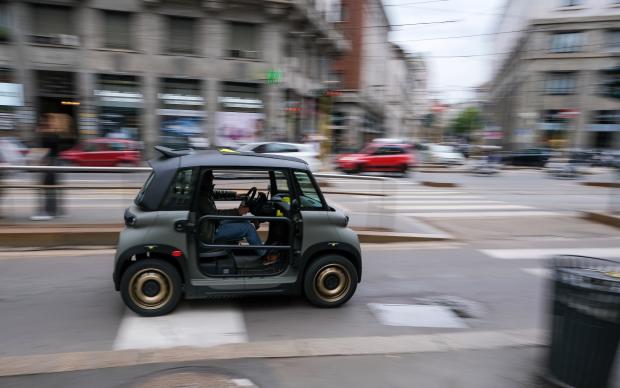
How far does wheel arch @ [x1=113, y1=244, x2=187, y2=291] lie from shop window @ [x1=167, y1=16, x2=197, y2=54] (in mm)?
24670

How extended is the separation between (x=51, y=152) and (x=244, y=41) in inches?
834

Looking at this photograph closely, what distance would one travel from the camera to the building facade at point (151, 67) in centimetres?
2567

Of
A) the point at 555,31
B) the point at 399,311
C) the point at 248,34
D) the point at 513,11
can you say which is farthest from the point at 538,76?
the point at 399,311

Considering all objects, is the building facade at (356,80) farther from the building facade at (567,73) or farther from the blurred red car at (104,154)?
the blurred red car at (104,154)

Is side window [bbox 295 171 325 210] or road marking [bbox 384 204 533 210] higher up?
side window [bbox 295 171 325 210]

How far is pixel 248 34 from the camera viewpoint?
28031 millimetres

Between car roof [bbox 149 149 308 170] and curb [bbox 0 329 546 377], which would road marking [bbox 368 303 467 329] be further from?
car roof [bbox 149 149 308 170]

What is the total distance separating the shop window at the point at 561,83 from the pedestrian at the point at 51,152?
53.4 meters

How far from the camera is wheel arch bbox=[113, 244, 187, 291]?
15.3 ft

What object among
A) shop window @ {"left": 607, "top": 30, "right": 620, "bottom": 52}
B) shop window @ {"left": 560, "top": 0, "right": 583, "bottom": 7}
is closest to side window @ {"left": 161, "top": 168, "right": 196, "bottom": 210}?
shop window @ {"left": 607, "top": 30, "right": 620, "bottom": 52}

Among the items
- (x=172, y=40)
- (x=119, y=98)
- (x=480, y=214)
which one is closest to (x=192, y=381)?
(x=480, y=214)

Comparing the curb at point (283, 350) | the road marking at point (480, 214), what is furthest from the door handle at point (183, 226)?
the road marking at point (480, 214)

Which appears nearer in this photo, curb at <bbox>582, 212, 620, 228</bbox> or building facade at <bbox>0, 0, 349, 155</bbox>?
curb at <bbox>582, 212, 620, 228</bbox>

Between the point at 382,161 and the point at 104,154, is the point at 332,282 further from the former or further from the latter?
the point at 382,161
